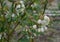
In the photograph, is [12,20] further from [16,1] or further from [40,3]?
[40,3]

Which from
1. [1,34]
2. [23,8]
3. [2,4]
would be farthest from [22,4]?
[1,34]

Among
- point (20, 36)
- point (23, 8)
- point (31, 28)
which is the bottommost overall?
point (20, 36)

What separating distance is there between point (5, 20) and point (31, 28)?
0.19 meters

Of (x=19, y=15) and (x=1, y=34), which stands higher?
(x=19, y=15)

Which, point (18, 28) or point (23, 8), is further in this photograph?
point (18, 28)

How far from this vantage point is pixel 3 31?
1.58 meters

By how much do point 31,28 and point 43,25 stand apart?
0.09m

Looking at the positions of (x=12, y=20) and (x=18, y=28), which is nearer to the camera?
(x=12, y=20)

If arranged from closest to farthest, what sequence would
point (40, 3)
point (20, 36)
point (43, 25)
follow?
point (43, 25)
point (40, 3)
point (20, 36)

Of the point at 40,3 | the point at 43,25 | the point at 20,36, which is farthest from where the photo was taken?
the point at 20,36

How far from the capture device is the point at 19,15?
1.51 metres

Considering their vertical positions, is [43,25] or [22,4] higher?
[22,4]

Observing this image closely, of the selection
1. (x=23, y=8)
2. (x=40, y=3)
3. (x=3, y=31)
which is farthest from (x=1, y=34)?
(x=40, y=3)

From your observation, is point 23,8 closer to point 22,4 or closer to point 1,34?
point 22,4
